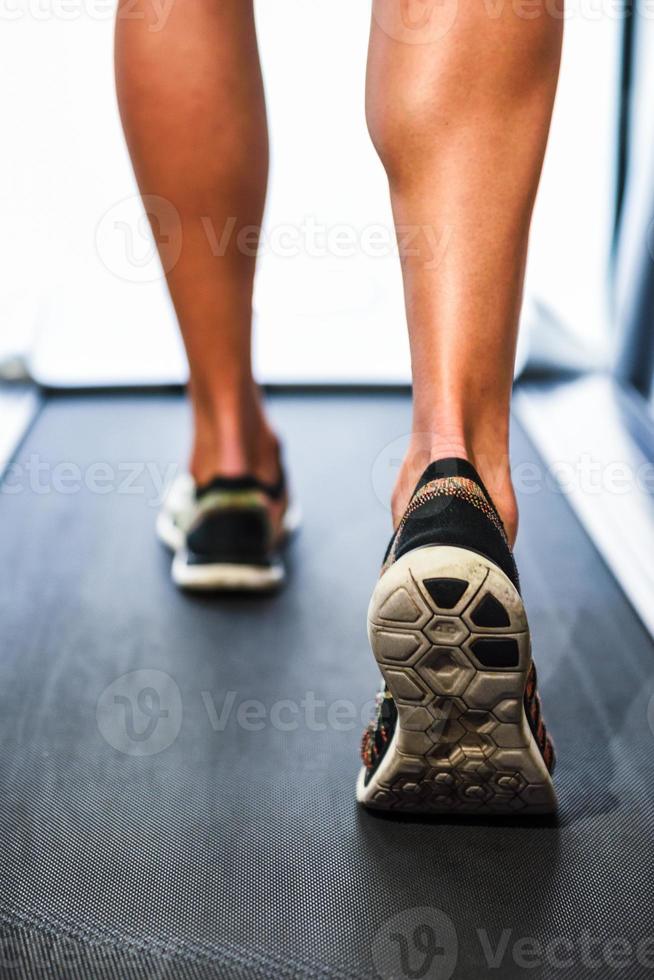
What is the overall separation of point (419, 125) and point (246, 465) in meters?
0.53

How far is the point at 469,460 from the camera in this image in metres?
0.67

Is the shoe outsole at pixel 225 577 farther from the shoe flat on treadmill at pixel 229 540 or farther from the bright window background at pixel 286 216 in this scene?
the bright window background at pixel 286 216

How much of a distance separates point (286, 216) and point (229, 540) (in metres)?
0.84

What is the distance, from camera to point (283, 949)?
25.6 inches

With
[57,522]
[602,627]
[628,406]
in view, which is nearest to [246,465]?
[57,522]

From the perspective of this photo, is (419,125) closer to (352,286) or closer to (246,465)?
(246,465)

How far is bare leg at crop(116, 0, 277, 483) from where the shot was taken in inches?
34.7

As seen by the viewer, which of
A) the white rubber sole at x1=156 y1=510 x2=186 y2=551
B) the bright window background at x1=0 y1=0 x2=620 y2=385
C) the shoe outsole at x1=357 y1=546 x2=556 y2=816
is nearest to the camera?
the shoe outsole at x1=357 y1=546 x2=556 y2=816

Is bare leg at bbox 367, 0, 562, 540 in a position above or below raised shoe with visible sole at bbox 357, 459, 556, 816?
above

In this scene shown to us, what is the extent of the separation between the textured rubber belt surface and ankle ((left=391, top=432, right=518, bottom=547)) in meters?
0.27

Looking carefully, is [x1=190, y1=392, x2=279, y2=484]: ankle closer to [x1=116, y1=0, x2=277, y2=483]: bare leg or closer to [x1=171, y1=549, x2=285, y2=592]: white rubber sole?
[x1=116, y1=0, x2=277, y2=483]: bare leg

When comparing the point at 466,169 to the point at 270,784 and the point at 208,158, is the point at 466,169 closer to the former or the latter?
the point at 208,158

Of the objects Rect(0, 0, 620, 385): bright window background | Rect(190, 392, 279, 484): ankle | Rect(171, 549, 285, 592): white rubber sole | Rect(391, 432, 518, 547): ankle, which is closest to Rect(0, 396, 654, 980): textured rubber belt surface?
Rect(171, 549, 285, 592): white rubber sole

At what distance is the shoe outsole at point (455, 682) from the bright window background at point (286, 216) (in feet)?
3.60
